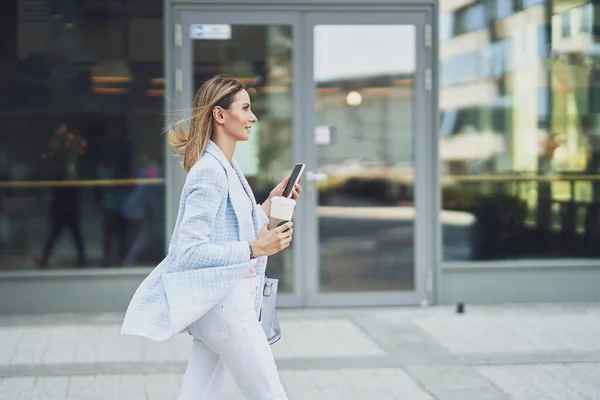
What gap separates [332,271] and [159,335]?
17.0ft

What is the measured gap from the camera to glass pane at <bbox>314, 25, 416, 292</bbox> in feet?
29.8

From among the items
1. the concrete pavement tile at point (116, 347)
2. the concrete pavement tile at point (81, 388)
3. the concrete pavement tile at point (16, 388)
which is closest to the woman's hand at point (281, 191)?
the concrete pavement tile at point (81, 388)

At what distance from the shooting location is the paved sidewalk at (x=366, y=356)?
20.8 ft

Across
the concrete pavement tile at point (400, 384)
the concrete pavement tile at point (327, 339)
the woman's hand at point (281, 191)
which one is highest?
the woman's hand at point (281, 191)

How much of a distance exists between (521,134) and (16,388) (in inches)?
207

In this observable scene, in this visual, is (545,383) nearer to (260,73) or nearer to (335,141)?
(335,141)

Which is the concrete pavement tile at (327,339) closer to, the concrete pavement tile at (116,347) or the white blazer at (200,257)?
the concrete pavement tile at (116,347)

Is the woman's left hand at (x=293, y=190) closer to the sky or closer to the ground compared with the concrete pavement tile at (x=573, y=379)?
closer to the sky

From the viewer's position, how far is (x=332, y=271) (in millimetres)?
9195

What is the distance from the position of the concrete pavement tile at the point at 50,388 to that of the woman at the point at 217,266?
2247 mm

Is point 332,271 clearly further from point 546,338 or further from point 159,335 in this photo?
point 159,335

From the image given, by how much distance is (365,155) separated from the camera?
915 cm

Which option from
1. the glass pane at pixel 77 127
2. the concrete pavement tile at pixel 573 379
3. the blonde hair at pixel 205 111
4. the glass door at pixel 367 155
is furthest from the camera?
the glass door at pixel 367 155

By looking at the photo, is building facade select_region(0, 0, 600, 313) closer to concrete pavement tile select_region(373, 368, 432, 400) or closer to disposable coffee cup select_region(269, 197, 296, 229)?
concrete pavement tile select_region(373, 368, 432, 400)
